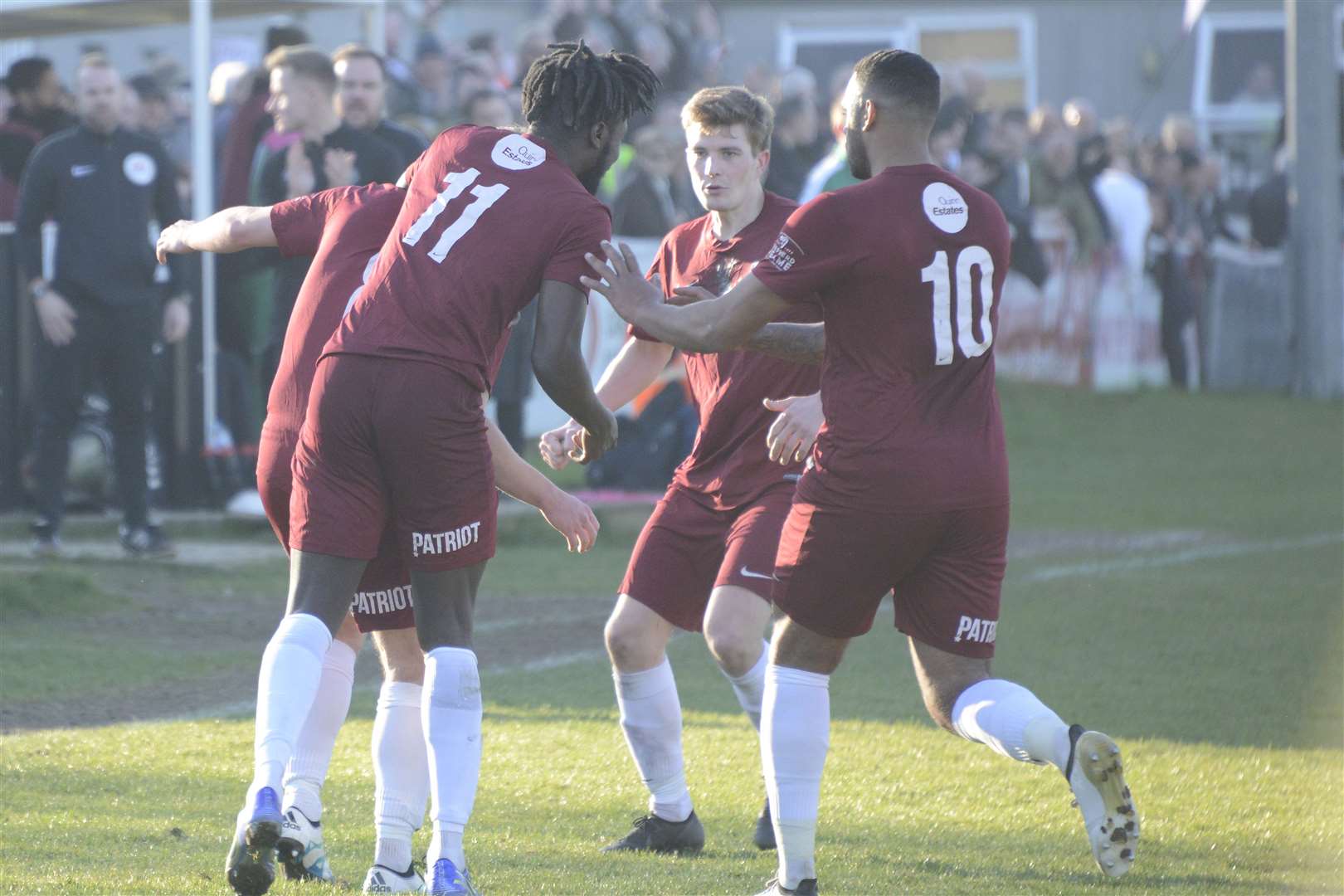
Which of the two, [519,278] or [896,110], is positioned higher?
[896,110]

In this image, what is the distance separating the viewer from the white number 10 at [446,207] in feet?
15.0

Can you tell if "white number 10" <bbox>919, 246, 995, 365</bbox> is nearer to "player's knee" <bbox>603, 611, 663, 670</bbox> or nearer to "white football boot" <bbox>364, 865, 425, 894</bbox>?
"player's knee" <bbox>603, 611, 663, 670</bbox>

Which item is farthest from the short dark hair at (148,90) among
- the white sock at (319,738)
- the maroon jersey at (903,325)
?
the maroon jersey at (903,325)

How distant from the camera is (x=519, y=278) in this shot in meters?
4.59

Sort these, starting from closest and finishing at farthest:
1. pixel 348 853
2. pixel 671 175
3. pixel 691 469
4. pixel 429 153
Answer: pixel 429 153 → pixel 348 853 → pixel 691 469 → pixel 671 175

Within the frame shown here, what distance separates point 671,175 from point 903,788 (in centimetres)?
1041

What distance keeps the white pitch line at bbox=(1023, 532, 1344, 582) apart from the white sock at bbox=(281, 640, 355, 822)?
671 cm

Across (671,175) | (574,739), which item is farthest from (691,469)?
(671,175)

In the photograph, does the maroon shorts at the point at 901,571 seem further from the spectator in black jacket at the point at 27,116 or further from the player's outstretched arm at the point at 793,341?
the spectator in black jacket at the point at 27,116

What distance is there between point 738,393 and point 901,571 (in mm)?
1190

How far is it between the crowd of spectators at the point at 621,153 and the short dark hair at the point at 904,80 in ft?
7.78

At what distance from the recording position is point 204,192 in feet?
41.3

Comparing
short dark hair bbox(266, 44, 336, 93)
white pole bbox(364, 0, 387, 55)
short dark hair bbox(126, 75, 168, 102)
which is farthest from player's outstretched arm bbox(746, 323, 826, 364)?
short dark hair bbox(126, 75, 168, 102)

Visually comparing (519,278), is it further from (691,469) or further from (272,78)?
(272,78)
